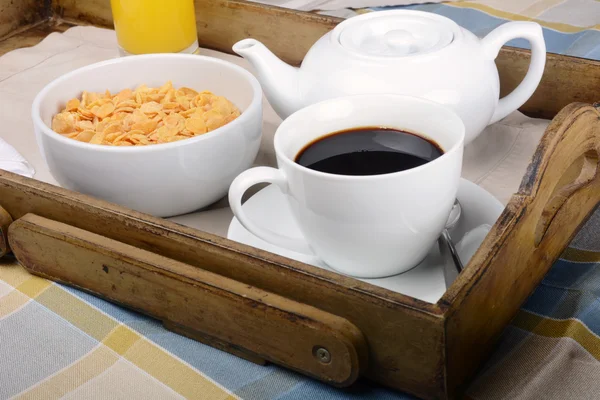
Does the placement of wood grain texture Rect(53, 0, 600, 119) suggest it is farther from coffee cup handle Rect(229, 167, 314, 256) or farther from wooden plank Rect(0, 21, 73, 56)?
coffee cup handle Rect(229, 167, 314, 256)

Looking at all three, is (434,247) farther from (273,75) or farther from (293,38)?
(293,38)

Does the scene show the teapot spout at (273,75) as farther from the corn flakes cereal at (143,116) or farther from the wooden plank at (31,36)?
the wooden plank at (31,36)

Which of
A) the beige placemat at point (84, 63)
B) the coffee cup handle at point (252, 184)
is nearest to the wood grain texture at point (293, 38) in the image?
the beige placemat at point (84, 63)

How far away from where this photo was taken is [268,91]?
71cm

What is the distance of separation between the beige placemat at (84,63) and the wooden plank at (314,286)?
109 millimetres

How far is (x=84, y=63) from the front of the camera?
3.20 feet

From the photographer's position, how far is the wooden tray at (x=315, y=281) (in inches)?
18.2

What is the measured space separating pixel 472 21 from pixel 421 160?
631mm

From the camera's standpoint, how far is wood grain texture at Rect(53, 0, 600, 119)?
0.75m

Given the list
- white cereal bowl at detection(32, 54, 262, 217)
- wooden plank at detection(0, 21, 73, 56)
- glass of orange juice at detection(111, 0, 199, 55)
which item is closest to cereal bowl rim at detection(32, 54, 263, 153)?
white cereal bowl at detection(32, 54, 262, 217)

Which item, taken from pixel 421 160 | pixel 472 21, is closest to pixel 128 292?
pixel 421 160

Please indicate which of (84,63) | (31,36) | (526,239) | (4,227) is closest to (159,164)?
(4,227)

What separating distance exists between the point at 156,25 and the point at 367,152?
43 cm

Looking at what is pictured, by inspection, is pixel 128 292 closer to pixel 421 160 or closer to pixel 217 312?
pixel 217 312
